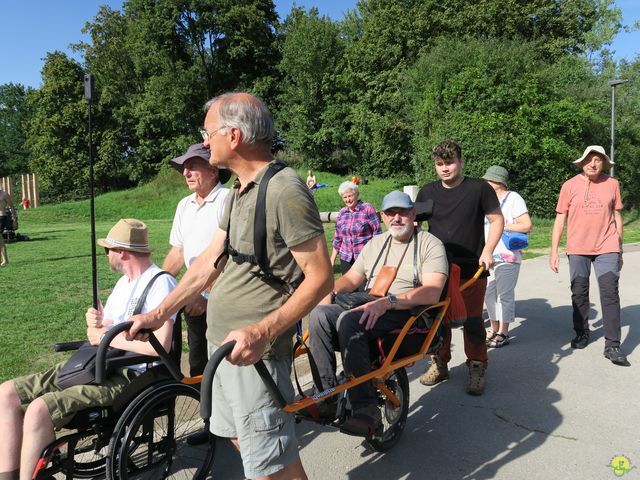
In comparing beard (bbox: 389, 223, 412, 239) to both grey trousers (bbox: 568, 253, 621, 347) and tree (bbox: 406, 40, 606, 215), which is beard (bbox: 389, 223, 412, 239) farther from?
tree (bbox: 406, 40, 606, 215)

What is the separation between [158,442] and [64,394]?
646 millimetres

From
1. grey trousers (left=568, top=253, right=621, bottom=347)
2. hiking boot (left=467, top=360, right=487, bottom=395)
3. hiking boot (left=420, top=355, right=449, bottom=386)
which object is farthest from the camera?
grey trousers (left=568, top=253, right=621, bottom=347)

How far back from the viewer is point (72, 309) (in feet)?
24.1

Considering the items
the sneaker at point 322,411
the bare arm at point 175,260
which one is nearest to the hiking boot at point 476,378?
the sneaker at point 322,411

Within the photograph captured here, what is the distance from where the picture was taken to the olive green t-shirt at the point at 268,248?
1.93 m

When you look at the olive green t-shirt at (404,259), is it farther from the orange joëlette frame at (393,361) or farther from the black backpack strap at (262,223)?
the black backpack strap at (262,223)

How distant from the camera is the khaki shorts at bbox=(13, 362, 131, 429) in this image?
2561 millimetres

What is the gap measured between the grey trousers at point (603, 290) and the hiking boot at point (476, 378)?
1.58m

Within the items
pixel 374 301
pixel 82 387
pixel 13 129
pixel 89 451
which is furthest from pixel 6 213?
pixel 13 129

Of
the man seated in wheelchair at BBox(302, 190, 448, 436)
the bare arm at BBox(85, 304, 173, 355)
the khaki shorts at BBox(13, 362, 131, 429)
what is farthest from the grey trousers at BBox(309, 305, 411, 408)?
the khaki shorts at BBox(13, 362, 131, 429)

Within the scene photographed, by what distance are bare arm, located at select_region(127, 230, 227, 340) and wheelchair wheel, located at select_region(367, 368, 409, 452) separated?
1521mm

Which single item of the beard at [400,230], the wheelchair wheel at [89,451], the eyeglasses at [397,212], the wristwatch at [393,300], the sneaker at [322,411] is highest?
the eyeglasses at [397,212]

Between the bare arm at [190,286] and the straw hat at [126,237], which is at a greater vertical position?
the straw hat at [126,237]

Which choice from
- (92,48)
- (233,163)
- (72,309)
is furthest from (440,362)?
(92,48)
